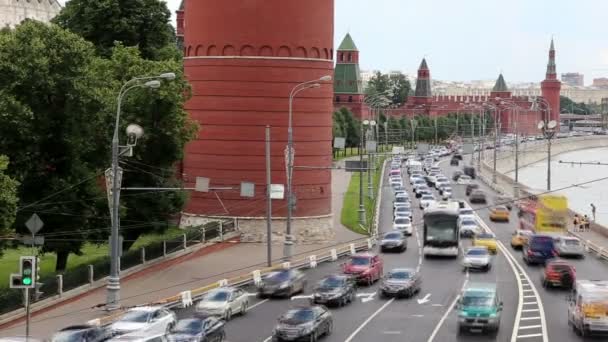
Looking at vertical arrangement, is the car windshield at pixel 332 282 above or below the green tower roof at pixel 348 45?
below

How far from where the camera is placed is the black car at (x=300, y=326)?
31.2 metres

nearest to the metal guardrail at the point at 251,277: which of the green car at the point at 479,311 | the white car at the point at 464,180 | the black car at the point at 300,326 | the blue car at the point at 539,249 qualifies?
the black car at the point at 300,326

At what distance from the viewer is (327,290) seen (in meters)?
39.1

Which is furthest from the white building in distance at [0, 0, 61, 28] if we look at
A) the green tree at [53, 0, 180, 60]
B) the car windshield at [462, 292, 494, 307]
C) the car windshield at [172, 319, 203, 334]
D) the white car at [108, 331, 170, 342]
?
the white car at [108, 331, 170, 342]

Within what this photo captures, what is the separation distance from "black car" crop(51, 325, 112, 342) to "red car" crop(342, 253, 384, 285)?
55.2ft

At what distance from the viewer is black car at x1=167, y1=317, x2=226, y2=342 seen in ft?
94.9

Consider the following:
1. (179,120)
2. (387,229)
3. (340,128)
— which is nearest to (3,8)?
(340,128)

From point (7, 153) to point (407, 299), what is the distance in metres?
17.0

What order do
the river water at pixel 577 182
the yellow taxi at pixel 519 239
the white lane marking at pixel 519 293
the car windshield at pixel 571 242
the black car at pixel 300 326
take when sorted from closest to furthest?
the black car at pixel 300 326 < the white lane marking at pixel 519 293 < the car windshield at pixel 571 242 < the yellow taxi at pixel 519 239 < the river water at pixel 577 182

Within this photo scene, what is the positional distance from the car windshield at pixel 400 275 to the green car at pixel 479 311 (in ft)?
25.3

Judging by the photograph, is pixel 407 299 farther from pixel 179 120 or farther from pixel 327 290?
pixel 179 120

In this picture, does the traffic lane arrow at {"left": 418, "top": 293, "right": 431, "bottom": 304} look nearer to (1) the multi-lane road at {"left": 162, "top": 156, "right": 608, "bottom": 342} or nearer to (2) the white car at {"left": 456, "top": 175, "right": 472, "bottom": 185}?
(1) the multi-lane road at {"left": 162, "top": 156, "right": 608, "bottom": 342}

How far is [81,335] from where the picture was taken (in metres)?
28.2

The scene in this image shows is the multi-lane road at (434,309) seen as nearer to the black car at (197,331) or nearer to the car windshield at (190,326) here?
the black car at (197,331)
